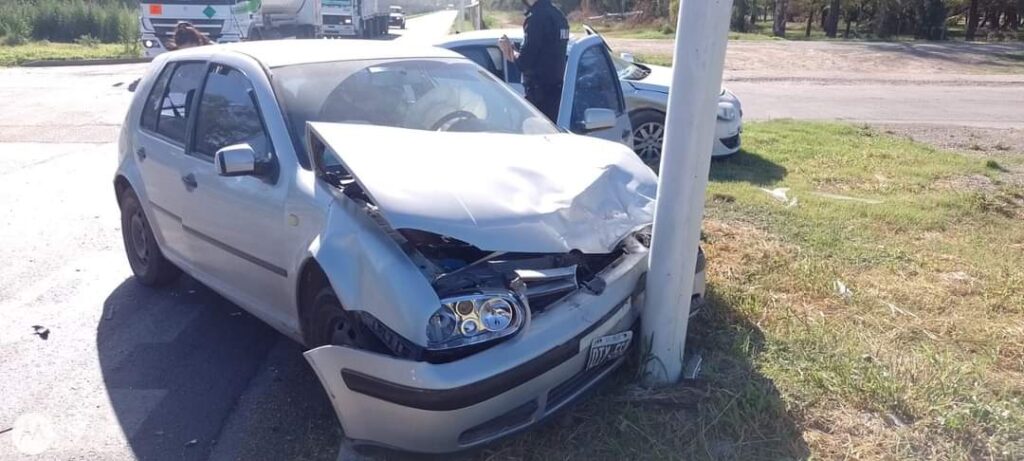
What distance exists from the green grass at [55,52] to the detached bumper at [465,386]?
85.0ft

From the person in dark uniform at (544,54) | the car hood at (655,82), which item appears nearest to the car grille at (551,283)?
the person in dark uniform at (544,54)

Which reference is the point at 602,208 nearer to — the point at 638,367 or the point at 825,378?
the point at 638,367

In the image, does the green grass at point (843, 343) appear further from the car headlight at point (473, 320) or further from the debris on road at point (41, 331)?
the debris on road at point (41, 331)

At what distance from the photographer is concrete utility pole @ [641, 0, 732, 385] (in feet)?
12.3

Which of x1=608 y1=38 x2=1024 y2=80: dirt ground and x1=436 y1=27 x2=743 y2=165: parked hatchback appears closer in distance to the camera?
x1=436 y1=27 x2=743 y2=165: parked hatchback

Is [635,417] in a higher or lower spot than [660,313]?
lower

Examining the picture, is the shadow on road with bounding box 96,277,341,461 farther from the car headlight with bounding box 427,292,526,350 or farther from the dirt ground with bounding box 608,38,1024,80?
the dirt ground with bounding box 608,38,1024,80

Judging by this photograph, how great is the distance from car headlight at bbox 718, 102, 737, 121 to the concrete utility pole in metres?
5.94

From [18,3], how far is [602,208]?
39.3m

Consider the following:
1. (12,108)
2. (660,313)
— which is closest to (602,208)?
(660,313)

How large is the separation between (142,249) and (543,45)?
11.5ft

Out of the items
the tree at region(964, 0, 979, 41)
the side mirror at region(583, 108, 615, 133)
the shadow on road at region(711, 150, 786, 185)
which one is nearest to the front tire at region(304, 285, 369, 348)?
the side mirror at region(583, 108, 615, 133)

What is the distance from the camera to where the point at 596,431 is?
12.3ft

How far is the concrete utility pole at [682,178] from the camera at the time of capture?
3738 mm
